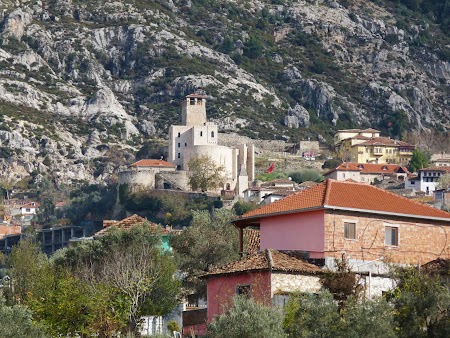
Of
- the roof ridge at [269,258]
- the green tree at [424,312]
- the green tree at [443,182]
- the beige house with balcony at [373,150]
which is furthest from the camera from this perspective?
the beige house with balcony at [373,150]

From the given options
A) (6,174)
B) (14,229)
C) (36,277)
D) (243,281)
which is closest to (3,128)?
(6,174)

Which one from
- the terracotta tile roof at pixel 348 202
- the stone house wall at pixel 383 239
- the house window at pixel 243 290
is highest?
the terracotta tile roof at pixel 348 202

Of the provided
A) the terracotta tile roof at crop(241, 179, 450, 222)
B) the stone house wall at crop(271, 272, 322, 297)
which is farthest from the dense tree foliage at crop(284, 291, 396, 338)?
the terracotta tile roof at crop(241, 179, 450, 222)

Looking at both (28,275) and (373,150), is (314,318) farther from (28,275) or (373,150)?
(373,150)

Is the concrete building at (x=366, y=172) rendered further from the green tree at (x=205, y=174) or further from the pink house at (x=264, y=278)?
the pink house at (x=264, y=278)

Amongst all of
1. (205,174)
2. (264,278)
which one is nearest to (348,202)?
(264,278)

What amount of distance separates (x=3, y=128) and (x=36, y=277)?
133109 millimetres

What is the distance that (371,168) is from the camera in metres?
165

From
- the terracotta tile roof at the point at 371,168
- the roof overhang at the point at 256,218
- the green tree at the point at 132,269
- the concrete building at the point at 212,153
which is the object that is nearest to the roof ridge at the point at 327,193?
the roof overhang at the point at 256,218

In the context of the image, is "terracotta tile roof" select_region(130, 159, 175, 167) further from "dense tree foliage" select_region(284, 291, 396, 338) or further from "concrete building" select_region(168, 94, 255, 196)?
"dense tree foliage" select_region(284, 291, 396, 338)

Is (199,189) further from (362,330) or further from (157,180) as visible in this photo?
(362,330)

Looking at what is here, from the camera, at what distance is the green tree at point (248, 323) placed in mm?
33156

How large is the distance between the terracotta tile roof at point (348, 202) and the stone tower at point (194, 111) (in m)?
128

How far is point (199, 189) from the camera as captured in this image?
148m
